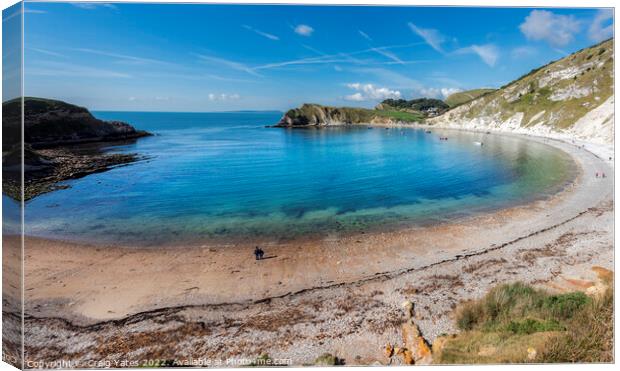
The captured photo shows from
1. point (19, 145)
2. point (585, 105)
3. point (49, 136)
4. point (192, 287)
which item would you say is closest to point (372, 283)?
point (192, 287)

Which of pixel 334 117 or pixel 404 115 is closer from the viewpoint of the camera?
pixel 404 115

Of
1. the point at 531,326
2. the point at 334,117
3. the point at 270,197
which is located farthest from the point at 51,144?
the point at 334,117

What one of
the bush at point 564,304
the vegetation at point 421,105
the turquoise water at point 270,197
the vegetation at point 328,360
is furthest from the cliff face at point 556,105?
the vegetation at point 328,360

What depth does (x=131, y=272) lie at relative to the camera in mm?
11555

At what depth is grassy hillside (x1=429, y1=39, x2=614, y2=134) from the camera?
3750 cm

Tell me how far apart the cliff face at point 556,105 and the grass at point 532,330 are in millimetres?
17191

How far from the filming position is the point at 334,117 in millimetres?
119688

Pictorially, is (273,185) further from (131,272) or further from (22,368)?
(22,368)

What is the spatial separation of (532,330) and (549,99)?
69299mm

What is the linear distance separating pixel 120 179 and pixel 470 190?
90.5 ft

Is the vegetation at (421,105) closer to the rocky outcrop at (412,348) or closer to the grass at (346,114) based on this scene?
the grass at (346,114)

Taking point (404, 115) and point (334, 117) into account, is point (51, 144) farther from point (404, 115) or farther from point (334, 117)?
point (404, 115)

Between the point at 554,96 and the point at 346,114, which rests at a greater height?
the point at 346,114

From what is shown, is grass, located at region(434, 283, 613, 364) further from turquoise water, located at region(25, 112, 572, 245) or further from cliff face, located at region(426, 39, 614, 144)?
cliff face, located at region(426, 39, 614, 144)
